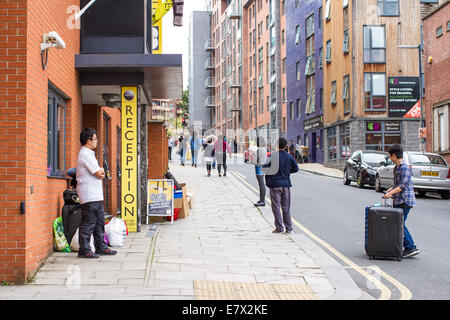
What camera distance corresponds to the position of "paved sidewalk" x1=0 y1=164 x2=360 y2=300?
635cm

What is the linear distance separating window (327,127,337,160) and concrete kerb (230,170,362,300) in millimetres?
29607

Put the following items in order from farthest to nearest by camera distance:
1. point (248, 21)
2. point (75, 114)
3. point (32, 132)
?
point (248, 21)
point (75, 114)
point (32, 132)

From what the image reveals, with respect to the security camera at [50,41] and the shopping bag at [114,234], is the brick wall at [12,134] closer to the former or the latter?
the security camera at [50,41]

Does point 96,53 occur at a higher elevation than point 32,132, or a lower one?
higher

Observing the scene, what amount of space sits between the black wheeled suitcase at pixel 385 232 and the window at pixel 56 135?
4.82 meters

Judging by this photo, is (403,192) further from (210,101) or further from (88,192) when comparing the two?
(210,101)

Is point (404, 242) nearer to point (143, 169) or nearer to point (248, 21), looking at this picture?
point (143, 169)

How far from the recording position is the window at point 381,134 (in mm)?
36281

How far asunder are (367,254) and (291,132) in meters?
43.5

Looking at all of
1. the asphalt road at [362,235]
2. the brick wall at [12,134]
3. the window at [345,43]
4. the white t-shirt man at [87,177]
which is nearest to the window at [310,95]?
the window at [345,43]

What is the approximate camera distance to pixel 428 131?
28.9 meters

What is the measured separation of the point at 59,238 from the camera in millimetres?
8664

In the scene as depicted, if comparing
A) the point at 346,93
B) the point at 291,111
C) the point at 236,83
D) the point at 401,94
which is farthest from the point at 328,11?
the point at 236,83
